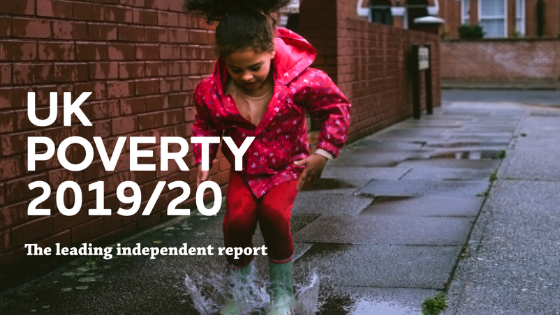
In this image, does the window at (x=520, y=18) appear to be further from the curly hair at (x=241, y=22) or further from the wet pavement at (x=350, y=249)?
the curly hair at (x=241, y=22)

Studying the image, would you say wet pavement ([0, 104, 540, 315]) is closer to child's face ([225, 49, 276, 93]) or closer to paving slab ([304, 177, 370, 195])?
paving slab ([304, 177, 370, 195])

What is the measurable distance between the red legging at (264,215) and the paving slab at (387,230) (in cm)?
174

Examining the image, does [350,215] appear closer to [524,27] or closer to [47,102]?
[47,102]

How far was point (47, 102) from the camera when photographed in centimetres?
474

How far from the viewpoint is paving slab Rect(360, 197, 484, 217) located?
6.30m

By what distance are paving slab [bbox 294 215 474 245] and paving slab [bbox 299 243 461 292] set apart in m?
0.18

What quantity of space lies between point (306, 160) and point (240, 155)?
0.30 m

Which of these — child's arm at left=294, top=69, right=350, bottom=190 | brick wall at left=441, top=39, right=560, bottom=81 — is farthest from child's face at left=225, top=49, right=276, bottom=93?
brick wall at left=441, top=39, right=560, bottom=81

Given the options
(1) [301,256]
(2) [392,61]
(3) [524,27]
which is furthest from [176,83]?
(3) [524,27]

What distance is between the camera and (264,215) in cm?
369

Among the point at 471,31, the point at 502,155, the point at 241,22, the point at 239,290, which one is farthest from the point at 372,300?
the point at 471,31

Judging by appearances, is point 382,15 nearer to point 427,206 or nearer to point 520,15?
point 520,15

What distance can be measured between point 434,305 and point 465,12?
108ft

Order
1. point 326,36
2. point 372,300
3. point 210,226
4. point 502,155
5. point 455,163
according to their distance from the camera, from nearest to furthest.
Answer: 1. point 372,300
2. point 210,226
3. point 455,163
4. point 502,155
5. point 326,36
